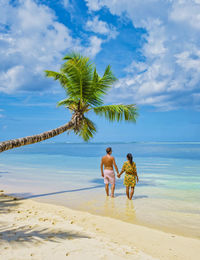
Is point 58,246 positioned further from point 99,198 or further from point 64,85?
point 64,85

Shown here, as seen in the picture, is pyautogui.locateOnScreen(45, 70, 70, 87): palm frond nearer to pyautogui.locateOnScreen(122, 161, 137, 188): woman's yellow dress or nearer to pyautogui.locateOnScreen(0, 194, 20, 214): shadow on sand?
pyautogui.locateOnScreen(122, 161, 137, 188): woman's yellow dress

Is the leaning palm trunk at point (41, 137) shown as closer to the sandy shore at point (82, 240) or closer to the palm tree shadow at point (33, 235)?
the sandy shore at point (82, 240)

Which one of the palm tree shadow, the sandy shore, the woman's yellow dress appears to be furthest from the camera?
the woman's yellow dress

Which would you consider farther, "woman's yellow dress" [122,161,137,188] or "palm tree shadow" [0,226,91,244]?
"woman's yellow dress" [122,161,137,188]

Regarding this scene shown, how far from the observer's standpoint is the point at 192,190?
31.4 ft

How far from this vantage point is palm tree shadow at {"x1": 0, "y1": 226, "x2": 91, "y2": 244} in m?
3.83

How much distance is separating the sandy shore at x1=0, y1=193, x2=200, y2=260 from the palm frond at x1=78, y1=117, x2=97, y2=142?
14.3ft

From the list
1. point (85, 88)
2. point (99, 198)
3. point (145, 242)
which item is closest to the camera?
point (145, 242)

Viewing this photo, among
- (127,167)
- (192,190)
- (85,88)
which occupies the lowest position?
(192,190)

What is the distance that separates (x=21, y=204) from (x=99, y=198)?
2.56 metres

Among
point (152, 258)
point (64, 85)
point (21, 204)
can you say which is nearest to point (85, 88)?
point (64, 85)

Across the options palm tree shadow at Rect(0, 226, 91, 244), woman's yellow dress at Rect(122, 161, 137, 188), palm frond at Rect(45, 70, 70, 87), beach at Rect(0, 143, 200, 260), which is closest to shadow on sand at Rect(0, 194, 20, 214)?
beach at Rect(0, 143, 200, 260)

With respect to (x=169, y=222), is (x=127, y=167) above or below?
above

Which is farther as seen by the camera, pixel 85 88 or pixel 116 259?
pixel 85 88
